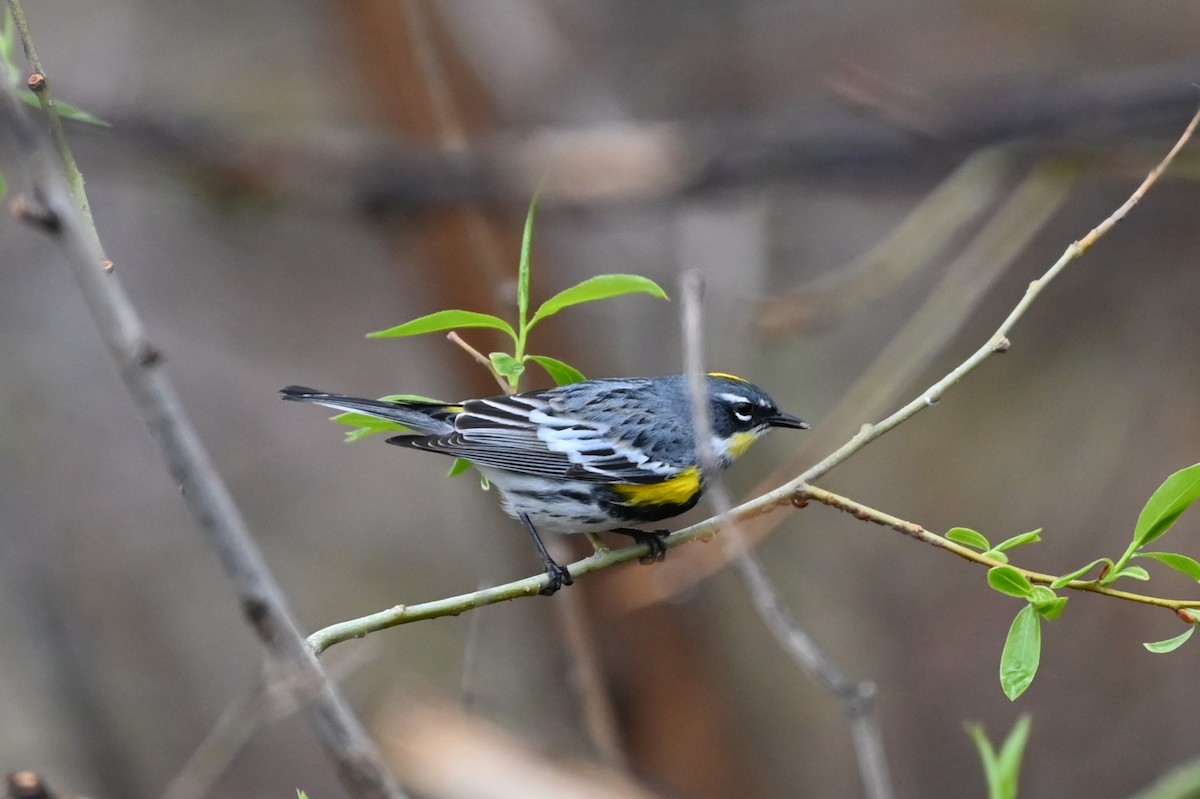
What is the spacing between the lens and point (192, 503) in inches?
26.6

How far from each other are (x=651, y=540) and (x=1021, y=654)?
3.01 feet

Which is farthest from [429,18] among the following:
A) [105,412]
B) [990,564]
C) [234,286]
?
[990,564]

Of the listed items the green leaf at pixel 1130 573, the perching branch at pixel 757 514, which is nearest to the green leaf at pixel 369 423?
the perching branch at pixel 757 514

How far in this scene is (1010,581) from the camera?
1.16m

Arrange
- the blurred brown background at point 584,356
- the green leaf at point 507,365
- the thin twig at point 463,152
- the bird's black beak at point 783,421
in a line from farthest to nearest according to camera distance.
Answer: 1. the blurred brown background at point 584,356
2. the thin twig at point 463,152
3. the bird's black beak at point 783,421
4. the green leaf at point 507,365

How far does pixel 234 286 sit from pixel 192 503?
546 cm

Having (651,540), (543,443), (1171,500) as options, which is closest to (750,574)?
(1171,500)

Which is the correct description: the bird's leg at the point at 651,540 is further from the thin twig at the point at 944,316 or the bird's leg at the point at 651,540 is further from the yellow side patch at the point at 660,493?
the thin twig at the point at 944,316

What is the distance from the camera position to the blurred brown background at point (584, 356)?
4.24 metres

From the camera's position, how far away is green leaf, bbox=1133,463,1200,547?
1.15 meters

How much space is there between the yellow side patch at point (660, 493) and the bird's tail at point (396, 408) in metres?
0.37

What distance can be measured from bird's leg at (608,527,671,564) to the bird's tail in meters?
0.42

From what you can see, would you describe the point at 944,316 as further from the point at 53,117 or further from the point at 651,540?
the point at 53,117

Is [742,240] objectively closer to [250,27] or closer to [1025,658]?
[250,27]
